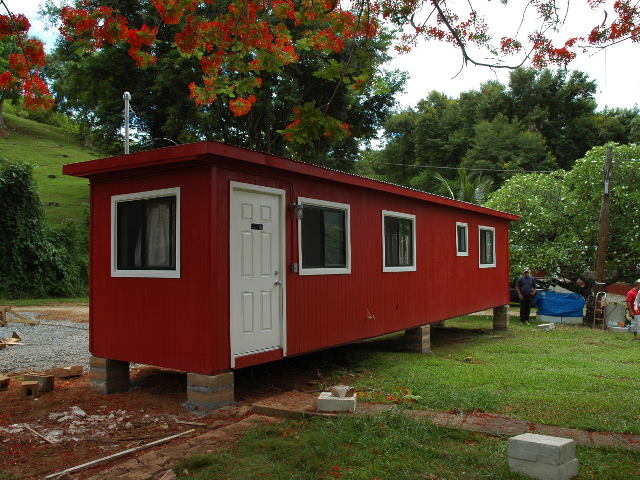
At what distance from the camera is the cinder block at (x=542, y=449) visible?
3967 mm

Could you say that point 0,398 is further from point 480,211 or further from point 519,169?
point 519,169

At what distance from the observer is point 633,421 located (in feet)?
17.8

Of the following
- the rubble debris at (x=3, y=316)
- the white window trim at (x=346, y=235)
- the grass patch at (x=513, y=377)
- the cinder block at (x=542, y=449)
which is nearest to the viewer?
the cinder block at (x=542, y=449)

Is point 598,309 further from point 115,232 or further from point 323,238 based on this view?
point 115,232

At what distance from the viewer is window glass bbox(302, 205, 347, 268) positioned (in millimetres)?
7714

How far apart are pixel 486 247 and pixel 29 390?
1071 cm

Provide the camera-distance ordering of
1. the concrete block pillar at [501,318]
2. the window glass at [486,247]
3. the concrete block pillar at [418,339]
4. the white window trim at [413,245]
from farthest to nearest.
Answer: the concrete block pillar at [501,318] → the window glass at [486,247] → the concrete block pillar at [418,339] → the white window trim at [413,245]

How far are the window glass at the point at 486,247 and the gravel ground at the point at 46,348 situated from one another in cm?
899

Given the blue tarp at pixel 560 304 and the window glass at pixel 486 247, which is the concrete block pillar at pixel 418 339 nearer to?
the window glass at pixel 486 247

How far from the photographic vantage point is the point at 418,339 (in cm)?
1056

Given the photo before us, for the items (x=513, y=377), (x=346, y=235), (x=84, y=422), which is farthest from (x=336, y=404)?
Answer: (x=346, y=235)

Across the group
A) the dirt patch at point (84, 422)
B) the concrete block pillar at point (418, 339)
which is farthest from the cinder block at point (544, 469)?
the concrete block pillar at point (418, 339)

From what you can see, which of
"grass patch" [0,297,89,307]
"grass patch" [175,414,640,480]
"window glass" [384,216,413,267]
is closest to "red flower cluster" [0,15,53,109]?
"grass patch" [175,414,640,480]

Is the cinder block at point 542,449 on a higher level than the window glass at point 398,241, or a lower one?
lower
